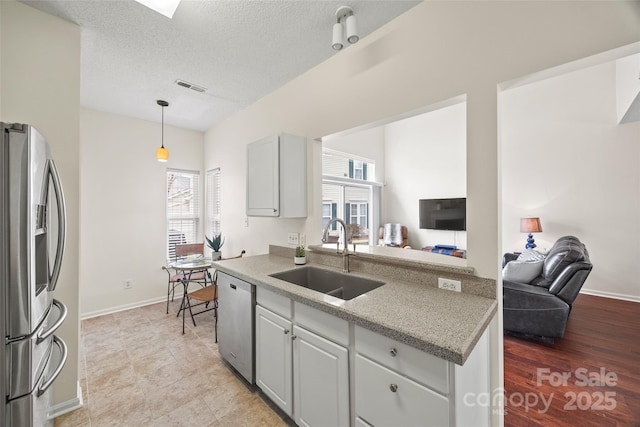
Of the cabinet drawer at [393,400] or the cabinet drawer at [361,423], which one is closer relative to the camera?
the cabinet drawer at [393,400]

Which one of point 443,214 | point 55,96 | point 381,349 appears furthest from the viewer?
point 443,214

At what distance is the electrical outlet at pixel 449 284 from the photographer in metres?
1.47

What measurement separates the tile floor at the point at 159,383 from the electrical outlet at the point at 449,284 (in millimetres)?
1337

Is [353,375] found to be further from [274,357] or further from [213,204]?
[213,204]

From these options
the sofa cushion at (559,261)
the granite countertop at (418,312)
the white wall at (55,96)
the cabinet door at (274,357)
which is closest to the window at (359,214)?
the sofa cushion at (559,261)

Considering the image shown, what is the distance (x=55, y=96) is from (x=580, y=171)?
6.50m

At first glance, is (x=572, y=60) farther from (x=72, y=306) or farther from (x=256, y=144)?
(x=72, y=306)

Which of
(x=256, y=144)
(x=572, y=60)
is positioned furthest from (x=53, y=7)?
(x=572, y=60)

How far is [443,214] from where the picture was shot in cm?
546

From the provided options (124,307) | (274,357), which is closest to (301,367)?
(274,357)

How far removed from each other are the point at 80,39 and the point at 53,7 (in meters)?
0.23

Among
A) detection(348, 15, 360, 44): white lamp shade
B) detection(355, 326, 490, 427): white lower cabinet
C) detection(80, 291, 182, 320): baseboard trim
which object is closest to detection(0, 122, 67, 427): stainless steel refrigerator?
detection(355, 326, 490, 427): white lower cabinet

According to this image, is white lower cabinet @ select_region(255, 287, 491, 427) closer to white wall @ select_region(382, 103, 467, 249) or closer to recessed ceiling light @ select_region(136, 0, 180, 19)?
recessed ceiling light @ select_region(136, 0, 180, 19)

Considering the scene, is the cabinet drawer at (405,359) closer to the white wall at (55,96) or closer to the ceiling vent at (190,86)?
the white wall at (55,96)
